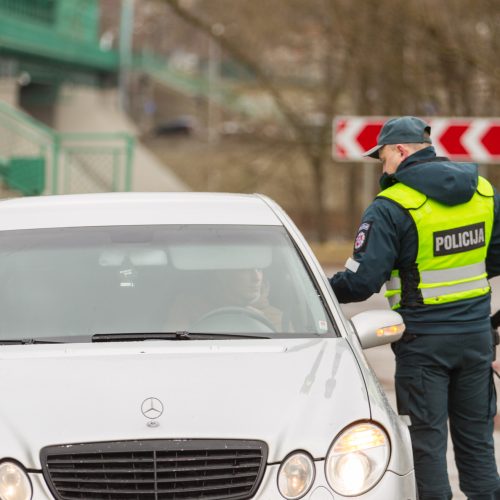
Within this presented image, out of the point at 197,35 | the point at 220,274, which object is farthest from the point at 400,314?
the point at 197,35

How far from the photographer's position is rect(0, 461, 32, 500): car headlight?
414 cm

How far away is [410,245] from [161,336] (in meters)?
1.13

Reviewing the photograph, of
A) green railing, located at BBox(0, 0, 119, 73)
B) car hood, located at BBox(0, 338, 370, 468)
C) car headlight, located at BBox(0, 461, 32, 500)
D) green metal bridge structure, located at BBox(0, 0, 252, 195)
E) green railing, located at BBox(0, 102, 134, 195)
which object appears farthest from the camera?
green railing, located at BBox(0, 0, 119, 73)

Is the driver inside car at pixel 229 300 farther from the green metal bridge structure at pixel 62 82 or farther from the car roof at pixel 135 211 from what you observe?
the green metal bridge structure at pixel 62 82

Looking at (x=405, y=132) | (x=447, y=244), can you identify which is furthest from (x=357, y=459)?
(x=405, y=132)

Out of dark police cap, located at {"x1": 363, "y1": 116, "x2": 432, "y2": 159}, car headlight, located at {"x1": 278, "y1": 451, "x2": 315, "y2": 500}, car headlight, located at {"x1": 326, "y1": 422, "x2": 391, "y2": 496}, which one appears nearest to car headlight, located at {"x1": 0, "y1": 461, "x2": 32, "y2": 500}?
car headlight, located at {"x1": 278, "y1": 451, "x2": 315, "y2": 500}

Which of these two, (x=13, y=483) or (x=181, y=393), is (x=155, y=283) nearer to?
(x=181, y=393)

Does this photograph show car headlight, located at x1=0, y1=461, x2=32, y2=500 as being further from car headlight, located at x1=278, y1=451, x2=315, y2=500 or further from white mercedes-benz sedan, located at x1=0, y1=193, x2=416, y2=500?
car headlight, located at x1=278, y1=451, x2=315, y2=500

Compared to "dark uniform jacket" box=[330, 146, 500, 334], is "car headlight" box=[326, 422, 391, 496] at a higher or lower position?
lower

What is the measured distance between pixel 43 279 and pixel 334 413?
153 centimetres

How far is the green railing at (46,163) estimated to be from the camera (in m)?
26.2

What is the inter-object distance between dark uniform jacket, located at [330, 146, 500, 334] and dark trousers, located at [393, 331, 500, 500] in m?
0.07

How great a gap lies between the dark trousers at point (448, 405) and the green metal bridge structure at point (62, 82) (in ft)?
68.4

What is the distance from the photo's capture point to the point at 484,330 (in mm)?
5668
